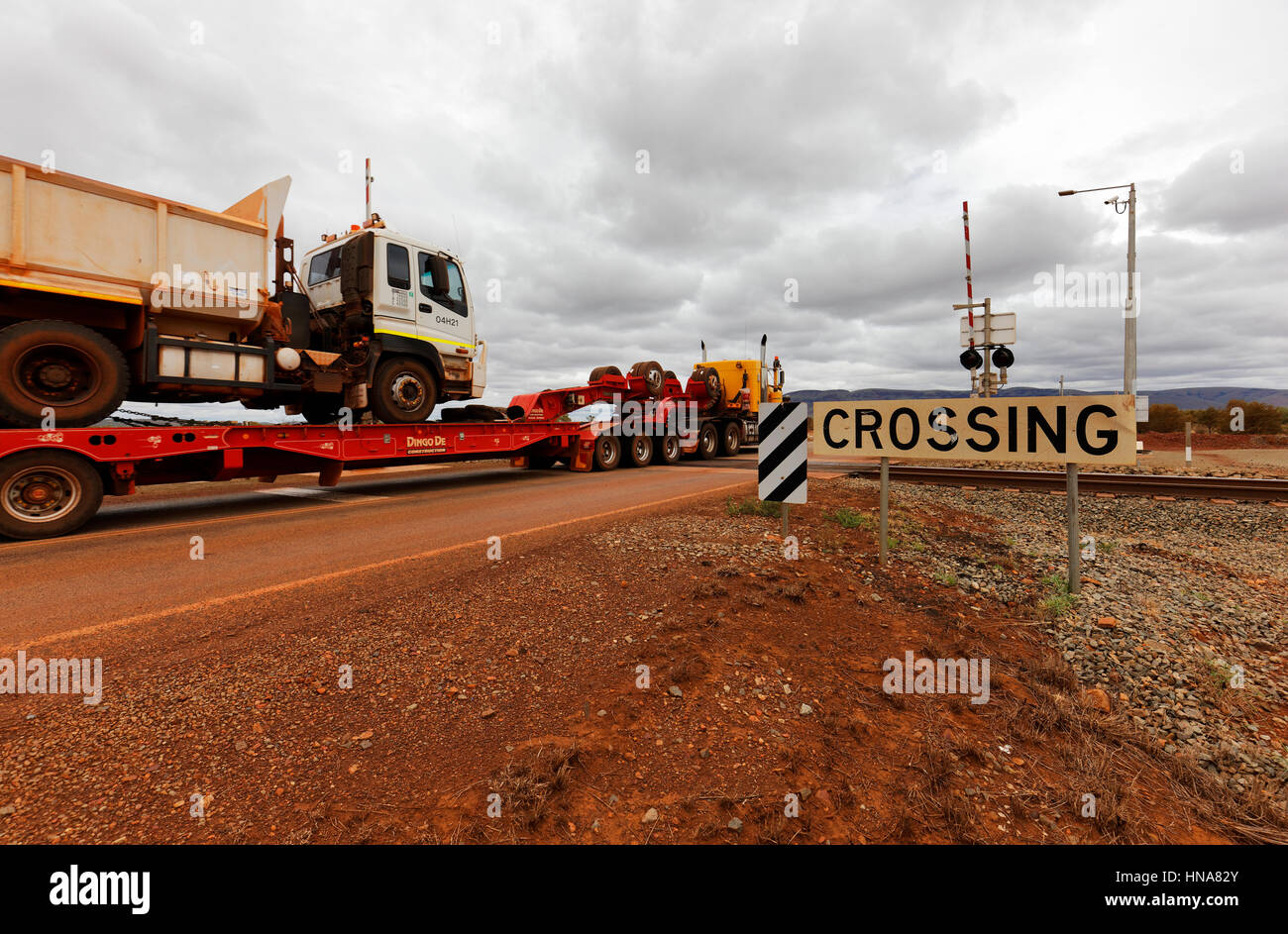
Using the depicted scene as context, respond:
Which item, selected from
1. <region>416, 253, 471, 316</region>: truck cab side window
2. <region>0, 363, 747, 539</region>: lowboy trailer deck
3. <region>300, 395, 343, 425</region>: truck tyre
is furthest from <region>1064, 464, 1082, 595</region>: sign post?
<region>300, 395, 343, 425</region>: truck tyre

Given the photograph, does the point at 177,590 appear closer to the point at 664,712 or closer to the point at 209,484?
the point at 664,712

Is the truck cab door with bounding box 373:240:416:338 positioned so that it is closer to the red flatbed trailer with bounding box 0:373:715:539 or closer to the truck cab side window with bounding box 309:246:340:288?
the truck cab side window with bounding box 309:246:340:288

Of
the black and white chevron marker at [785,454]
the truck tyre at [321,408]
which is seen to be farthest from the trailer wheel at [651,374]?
the black and white chevron marker at [785,454]

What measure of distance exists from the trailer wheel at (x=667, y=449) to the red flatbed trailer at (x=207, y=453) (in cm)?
372

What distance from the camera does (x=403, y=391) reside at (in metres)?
9.63

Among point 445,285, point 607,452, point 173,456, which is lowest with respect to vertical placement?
point 173,456

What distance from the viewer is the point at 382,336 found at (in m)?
9.09

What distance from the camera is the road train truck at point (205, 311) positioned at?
619 cm

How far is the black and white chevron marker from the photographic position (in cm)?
537

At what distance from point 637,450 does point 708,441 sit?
413cm

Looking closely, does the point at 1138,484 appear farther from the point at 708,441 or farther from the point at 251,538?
the point at 251,538

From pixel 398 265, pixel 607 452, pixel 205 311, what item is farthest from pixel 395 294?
pixel 607 452

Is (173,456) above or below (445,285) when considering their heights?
below
